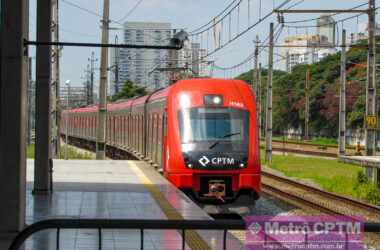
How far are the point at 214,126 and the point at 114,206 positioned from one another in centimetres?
365

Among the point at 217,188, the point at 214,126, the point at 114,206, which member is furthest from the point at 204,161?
the point at 114,206

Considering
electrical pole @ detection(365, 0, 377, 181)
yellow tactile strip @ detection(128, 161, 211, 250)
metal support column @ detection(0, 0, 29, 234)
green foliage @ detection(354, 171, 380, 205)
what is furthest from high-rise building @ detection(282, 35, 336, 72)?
metal support column @ detection(0, 0, 29, 234)

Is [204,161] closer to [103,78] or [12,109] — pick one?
[12,109]

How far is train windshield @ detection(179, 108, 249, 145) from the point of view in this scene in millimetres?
16266

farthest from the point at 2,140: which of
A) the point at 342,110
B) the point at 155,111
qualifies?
the point at 342,110

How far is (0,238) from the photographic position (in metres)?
9.34

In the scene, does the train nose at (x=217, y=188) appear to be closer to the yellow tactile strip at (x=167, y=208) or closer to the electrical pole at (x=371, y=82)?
the yellow tactile strip at (x=167, y=208)

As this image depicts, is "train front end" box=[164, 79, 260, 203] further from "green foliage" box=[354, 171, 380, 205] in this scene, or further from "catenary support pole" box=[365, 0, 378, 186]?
"catenary support pole" box=[365, 0, 378, 186]

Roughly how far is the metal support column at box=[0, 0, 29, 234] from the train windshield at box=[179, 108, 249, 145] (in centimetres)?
682

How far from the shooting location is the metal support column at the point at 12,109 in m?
9.66

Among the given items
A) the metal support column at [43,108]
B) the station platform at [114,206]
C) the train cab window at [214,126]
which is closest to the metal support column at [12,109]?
the station platform at [114,206]

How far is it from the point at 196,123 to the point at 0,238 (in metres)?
7.65

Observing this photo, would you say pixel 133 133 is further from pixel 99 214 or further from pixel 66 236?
pixel 66 236

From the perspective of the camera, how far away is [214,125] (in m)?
16.4
